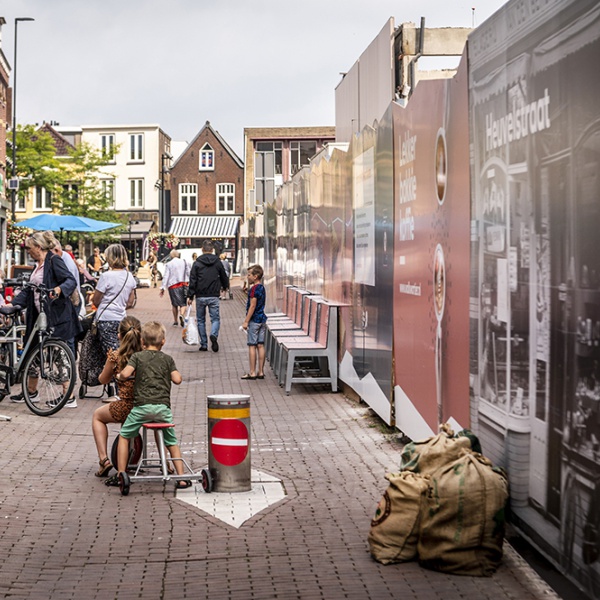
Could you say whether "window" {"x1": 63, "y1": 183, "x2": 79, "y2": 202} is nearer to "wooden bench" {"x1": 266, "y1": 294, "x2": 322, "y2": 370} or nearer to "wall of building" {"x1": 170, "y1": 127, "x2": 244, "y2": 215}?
"wall of building" {"x1": 170, "y1": 127, "x2": 244, "y2": 215}

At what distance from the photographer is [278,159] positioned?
6906cm

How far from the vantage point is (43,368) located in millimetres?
11375

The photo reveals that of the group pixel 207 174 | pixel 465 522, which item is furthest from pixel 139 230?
pixel 465 522

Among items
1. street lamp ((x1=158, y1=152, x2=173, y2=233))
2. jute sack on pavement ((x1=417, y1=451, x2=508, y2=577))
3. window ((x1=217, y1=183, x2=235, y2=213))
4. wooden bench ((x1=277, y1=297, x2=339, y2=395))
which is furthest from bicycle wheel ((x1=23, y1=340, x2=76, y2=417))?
window ((x1=217, y1=183, x2=235, y2=213))

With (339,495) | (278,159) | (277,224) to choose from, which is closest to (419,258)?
(339,495)

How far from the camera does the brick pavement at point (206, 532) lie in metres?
5.39

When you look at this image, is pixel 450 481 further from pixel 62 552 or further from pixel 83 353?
pixel 83 353

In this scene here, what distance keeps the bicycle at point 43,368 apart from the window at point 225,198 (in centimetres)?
7209

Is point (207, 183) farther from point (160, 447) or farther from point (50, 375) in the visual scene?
point (160, 447)

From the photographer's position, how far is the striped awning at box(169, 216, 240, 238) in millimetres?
81625

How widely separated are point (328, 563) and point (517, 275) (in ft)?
5.77

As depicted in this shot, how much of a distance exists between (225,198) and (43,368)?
72.6 m

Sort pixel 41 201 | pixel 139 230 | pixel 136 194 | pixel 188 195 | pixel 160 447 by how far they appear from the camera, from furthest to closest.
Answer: pixel 136 194 → pixel 188 195 → pixel 41 201 → pixel 139 230 → pixel 160 447

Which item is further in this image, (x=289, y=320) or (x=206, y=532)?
(x=289, y=320)
